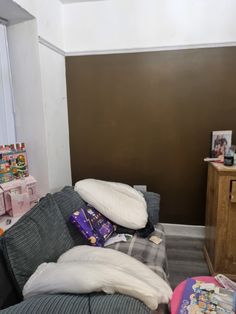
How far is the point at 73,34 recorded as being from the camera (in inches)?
96.3

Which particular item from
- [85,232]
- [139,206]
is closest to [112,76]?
[139,206]

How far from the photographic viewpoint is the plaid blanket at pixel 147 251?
1547 millimetres

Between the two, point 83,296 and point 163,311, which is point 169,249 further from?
point 83,296

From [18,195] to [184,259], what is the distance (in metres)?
1.56

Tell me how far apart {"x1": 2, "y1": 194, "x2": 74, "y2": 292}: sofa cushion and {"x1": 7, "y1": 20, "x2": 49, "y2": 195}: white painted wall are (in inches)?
23.1

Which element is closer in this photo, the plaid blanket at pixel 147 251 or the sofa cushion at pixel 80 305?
the sofa cushion at pixel 80 305

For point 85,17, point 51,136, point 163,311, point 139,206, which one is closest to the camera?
point 163,311

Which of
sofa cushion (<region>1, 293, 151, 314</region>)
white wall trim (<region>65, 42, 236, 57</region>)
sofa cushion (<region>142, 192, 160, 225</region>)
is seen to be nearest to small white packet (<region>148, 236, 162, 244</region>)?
sofa cushion (<region>142, 192, 160, 225</region>)

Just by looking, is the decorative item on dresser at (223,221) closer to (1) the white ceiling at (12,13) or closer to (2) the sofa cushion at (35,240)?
(2) the sofa cushion at (35,240)

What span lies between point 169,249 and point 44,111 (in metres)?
1.74

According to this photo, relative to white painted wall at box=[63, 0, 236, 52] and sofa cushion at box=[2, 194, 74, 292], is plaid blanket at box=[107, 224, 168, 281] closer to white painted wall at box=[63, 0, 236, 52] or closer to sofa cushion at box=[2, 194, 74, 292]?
sofa cushion at box=[2, 194, 74, 292]

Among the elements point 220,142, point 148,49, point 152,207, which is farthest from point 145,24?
point 152,207

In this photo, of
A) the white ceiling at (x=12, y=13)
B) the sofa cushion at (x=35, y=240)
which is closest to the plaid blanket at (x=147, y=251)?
the sofa cushion at (x=35, y=240)

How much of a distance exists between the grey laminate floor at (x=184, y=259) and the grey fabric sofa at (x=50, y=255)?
48 cm
